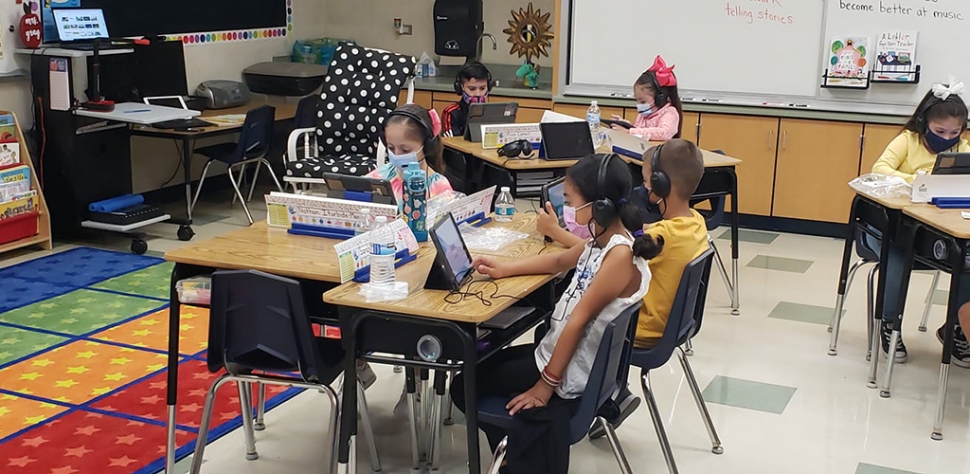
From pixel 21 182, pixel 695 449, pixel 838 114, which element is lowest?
pixel 695 449

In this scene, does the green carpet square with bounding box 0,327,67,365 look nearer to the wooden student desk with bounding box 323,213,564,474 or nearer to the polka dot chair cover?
the wooden student desk with bounding box 323,213,564,474

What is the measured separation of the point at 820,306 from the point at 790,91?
6.41 ft

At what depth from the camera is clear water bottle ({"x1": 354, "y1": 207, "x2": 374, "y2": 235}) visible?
333cm

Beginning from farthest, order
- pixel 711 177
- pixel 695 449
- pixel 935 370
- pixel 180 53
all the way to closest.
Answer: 1. pixel 180 53
2. pixel 711 177
3. pixel 935 370
4. pixel 695 449

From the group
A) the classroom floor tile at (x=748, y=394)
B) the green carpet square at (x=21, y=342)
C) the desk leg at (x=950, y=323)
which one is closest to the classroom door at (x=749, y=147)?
the classroom floor tile at (x=748, y=394)

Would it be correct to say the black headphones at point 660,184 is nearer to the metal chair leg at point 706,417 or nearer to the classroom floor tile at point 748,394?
the metal chair leg at point 706,417

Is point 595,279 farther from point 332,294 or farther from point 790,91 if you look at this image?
point 790,91

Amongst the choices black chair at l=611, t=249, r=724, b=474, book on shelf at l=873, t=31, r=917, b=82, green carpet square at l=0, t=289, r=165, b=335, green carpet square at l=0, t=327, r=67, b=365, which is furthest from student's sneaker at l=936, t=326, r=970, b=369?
green carpet square at l=0, t=327, r=67, b=365

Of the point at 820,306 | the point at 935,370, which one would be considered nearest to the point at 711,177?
the point at 820,306

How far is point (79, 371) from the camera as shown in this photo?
4168mm

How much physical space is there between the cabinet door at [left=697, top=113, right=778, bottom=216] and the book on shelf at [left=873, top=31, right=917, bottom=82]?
71 centimetres

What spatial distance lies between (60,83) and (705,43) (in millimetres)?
4012

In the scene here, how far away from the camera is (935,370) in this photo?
4371 mm

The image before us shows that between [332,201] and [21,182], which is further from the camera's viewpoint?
[21,182]
